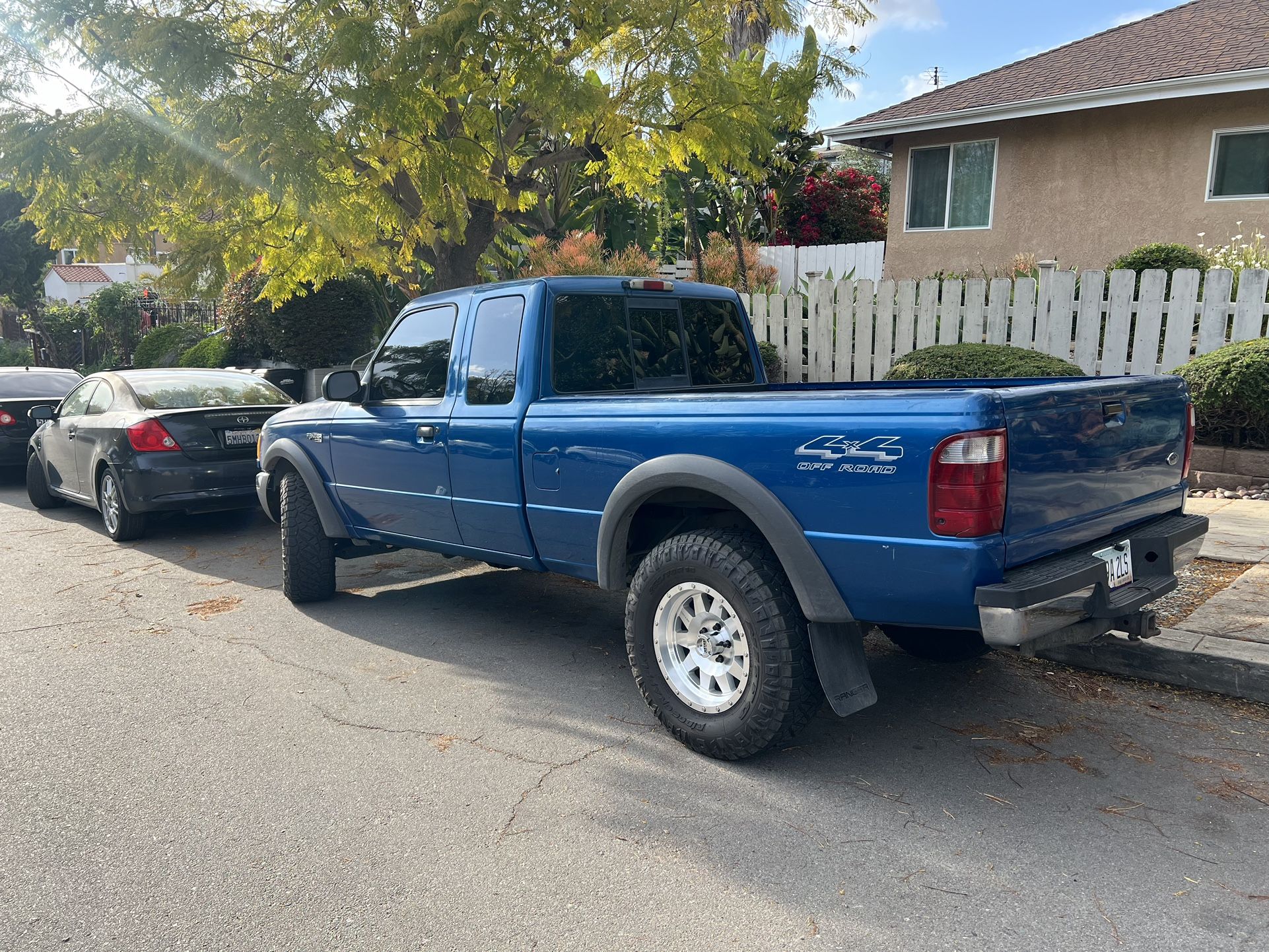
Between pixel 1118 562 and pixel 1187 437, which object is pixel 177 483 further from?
pixel 1187 437

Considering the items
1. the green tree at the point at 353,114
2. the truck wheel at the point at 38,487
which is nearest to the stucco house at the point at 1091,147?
the green tree at the point at 353,114

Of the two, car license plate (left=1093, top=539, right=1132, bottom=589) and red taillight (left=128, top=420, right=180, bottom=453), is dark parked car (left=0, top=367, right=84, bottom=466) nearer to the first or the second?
red taillight (left=128, top=420, right=180, bottom=453)

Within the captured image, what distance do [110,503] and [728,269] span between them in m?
8.69

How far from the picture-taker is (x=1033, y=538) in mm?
3309

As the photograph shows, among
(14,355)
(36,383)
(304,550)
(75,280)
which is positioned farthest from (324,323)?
(75,280)

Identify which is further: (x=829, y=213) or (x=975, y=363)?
(x=829, y=213)

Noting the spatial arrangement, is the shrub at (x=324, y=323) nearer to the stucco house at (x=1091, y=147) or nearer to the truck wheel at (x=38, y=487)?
the truck wheel at (x=38, y=487)

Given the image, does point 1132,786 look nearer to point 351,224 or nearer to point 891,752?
point 891,752

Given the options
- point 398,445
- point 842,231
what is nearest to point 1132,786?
point 398,445

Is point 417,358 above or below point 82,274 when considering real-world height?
below

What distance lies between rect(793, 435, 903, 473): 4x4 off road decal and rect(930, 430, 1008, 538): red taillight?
6.1 inches

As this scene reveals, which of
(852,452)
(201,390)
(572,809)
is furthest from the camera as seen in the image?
(201,390)

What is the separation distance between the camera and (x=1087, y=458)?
3.50 meters

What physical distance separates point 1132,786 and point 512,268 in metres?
15.5
